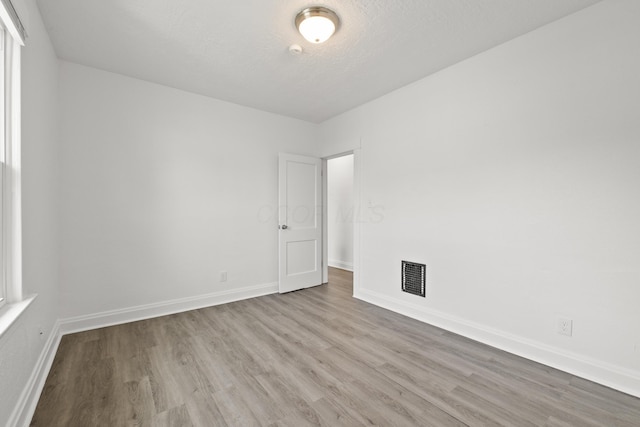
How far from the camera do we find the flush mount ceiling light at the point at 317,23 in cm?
198

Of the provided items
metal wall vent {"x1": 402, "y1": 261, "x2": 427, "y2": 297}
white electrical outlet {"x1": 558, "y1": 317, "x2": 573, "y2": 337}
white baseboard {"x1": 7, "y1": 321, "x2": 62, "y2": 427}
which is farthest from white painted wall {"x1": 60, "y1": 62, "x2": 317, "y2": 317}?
white electrical outlet {"x1": 558, "y1": 317, "x2": 573, "y2": 337}

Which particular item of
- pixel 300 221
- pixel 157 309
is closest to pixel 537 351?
pixel 300 221

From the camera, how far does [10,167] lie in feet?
5.32

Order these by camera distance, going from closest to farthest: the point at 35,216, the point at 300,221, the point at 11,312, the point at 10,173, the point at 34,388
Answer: the point at 11,312 < the point at 10,173 < the point at 34,388 < the point at 35,216 < the point at 300,221

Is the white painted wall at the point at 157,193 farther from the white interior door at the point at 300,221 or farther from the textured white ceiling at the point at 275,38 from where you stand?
the textured white ceiling at the point at 275,38

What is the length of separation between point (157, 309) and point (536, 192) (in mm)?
3993

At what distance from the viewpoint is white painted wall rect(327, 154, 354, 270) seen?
226 inches

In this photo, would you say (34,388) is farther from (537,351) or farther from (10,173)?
(537,351)

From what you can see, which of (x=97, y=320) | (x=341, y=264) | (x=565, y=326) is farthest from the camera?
(x=341, y=264)

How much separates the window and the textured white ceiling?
2.10ft

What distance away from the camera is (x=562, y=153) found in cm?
212

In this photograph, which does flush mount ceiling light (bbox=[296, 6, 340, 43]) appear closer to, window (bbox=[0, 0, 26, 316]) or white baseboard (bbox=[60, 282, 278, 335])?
window (bbox=[0, 0, 26, 316])

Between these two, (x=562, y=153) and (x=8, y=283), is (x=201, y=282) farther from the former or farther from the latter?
(x=562, y=153)

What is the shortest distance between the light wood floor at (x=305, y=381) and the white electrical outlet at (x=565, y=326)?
30cm
